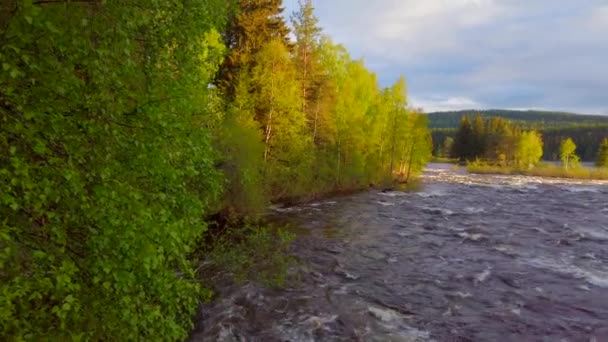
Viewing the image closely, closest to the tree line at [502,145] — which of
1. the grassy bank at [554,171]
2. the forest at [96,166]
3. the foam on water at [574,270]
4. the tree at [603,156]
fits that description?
the tree at [603,156]

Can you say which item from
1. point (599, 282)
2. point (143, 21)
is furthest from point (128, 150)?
point (599, 282)

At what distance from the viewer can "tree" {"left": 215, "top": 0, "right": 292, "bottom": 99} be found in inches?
1251

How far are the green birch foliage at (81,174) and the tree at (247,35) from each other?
25777 mm

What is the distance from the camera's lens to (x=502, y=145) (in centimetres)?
12012

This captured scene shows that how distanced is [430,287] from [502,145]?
11942 centimetres

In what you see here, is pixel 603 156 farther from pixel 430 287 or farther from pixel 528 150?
pixel 430 287

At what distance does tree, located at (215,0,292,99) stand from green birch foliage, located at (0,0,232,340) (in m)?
25.8

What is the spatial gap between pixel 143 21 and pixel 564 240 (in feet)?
74.8

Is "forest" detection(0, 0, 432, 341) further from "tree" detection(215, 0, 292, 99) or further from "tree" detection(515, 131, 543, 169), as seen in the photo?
"tree" detection(515, 131, 543, 169)

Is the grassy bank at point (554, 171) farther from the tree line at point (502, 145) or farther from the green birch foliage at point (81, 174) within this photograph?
the green birch foliage at point (81, 174)

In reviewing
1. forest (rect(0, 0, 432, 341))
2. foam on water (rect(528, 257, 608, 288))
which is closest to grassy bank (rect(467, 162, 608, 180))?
foam on water (rect(528, 257, 608, 288))

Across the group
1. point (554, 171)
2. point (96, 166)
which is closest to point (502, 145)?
Result: point (554, 171)

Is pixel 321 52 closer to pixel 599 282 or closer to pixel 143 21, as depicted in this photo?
pixel 599 282

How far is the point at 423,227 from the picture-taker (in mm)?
24125
